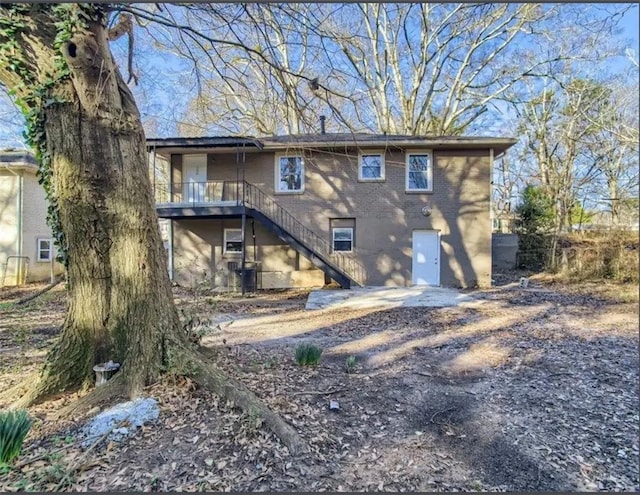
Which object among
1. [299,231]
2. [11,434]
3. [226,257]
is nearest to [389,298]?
[299,231]

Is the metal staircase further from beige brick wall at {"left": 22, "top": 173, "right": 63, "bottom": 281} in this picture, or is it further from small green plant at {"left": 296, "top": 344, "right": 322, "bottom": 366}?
small green plant at {"left": 296, "top": 344, "right": 322, "bottom": 366}

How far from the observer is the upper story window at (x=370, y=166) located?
14125 mm

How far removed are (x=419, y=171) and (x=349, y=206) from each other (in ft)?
9.52

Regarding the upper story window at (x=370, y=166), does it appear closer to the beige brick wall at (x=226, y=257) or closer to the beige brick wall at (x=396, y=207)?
the beige brick wall at (x=396, y=207)

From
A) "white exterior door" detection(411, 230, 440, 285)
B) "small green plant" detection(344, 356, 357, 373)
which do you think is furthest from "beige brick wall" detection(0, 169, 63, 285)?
"small green plant" detection(344, 356, 357, 373)

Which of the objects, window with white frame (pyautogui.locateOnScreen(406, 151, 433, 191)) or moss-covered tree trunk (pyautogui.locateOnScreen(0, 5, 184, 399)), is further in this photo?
window with white frame (pyautogui.locateOnScreen(406, 151, 433, 191))

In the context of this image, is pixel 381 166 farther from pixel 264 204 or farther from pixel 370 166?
pixel 264 204

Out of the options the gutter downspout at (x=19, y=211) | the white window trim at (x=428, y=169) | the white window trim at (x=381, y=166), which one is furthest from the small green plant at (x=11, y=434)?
the gutter downspout at (x=19, y=211)

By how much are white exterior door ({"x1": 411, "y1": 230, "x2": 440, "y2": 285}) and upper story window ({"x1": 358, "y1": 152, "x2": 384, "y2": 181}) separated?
256 centimetres

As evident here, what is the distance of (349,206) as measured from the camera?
1416 cm

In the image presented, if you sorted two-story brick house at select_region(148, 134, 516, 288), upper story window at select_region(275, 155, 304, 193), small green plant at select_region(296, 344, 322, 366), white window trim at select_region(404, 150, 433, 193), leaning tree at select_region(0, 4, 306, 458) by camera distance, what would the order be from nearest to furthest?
leaning tree at select_region(0, 4, 306, 458) < small green plant at select_region(296, 344, 322, 366) < two-story brick house at select_region(148, 134, 516, 288) < white window trim at select_region(404, 150, 433, 193) < upper story window at select_region(275, 155, 304, 193)

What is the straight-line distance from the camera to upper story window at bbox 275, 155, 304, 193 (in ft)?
46.9

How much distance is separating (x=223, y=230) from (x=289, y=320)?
7132 millimetres

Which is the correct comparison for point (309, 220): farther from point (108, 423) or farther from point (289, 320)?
point (108, 423)
